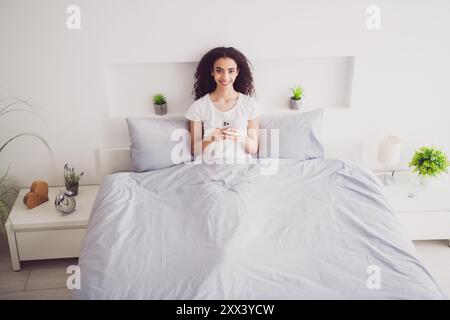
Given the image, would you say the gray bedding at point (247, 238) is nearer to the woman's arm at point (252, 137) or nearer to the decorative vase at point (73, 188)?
the woman's arm at point (252, 137)

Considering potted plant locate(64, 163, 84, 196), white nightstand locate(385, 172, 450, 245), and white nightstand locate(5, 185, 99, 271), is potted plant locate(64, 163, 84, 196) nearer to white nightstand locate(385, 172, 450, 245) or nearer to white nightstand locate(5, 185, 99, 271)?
white nightstand locate(5, 185, 99, 271)

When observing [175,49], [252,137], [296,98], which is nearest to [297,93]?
[296,98]

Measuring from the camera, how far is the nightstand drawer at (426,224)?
2799 mm

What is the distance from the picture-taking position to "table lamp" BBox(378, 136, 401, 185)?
116 inches

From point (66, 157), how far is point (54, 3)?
970mm

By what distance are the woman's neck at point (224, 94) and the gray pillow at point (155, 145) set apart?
0.31 m

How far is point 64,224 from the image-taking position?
8.83 ft

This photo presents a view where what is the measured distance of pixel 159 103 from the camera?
2.95 m

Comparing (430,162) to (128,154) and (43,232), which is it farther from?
(43,232)

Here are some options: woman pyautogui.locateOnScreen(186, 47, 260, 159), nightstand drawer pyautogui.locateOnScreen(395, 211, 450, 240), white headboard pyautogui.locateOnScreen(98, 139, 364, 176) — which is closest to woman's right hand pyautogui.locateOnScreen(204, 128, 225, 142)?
woman pyautogui.locateOnScreen(186, 47, 260, 159)

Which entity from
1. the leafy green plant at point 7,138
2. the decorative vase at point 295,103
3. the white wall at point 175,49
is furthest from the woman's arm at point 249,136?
the leafy green plant at point 7,138

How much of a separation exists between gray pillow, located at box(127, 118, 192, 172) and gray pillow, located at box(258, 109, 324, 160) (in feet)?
1.62

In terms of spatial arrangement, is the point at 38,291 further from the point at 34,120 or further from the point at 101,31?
the point at 101,31

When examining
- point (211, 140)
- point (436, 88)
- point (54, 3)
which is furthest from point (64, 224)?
point (436, 88)
